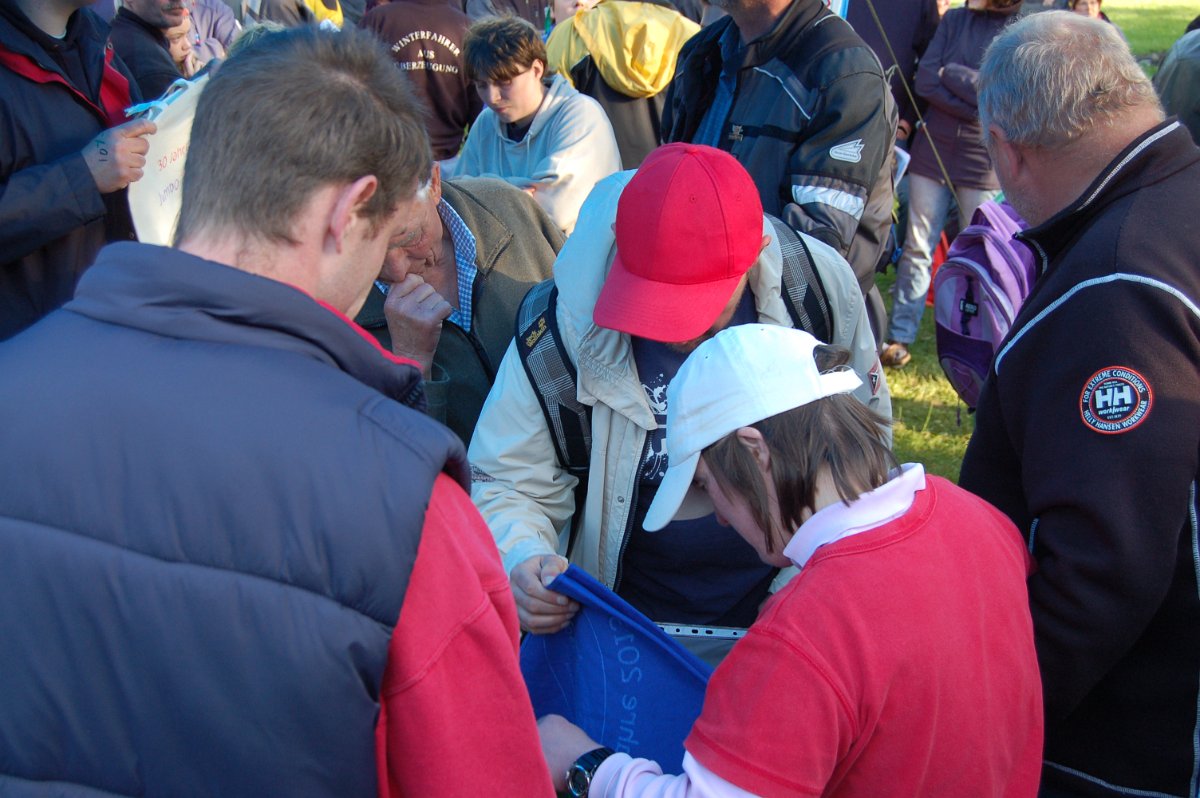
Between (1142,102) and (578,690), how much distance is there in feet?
5.13

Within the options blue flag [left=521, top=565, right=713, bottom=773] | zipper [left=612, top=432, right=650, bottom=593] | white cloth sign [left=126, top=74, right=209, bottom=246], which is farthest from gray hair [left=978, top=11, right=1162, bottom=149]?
white cloth sign [left=126, top=74, right=209, bottom=246]

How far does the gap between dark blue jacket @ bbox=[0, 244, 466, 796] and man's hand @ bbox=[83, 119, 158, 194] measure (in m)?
1.85

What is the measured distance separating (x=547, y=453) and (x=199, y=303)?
4.21 feet

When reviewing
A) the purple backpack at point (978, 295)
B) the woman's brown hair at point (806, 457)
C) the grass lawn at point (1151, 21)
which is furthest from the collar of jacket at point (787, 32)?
the grass lawn at point (1151, 21)

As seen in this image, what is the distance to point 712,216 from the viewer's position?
2115mm

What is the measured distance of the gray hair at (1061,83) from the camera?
6.02 feet

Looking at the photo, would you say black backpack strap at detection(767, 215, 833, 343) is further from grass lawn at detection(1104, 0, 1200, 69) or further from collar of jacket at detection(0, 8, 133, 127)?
grass lawn at detection(1104, 0, 1200, 69)

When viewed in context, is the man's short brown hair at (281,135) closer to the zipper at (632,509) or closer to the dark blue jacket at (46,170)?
the zipper at (632,509)

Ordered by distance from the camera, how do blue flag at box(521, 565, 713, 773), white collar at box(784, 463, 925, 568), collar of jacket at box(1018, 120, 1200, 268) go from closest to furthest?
white collar at box(784, 463, 925, 568) < collar of jacket at box(1018, 120, 1200, 268) < blue flag at box(521, 565, 713, 773)

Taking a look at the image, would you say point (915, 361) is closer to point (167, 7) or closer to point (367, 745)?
point (167, 7)

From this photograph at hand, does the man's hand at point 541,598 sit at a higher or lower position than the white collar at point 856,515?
lower

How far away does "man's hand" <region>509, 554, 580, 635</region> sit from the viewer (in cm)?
200

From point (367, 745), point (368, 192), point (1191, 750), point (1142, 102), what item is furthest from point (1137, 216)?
point (367, 745)

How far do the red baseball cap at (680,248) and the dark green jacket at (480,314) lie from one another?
0.56 m
